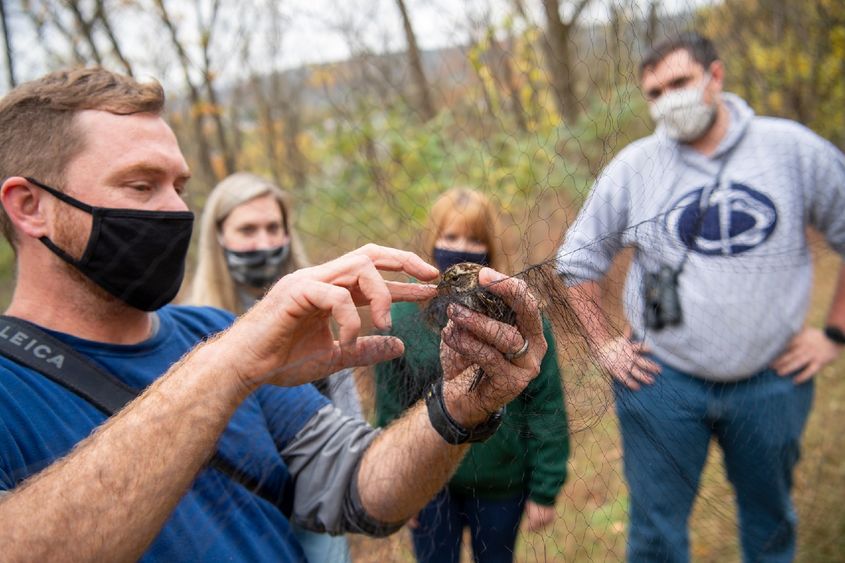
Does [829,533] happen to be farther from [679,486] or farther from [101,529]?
[101,529]

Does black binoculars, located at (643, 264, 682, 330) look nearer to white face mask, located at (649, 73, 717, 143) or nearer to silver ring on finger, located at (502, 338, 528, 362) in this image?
white face mask, located at (649, 73, 717, 143)

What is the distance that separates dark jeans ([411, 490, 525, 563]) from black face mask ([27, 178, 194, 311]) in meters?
0.91

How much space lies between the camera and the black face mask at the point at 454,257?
1427 millimetres

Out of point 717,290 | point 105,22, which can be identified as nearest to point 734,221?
point 717,290

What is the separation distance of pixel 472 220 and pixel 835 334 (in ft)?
6.54

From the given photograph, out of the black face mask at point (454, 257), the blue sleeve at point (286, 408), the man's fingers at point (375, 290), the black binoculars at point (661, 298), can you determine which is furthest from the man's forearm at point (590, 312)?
the blue sleeve at point (286, 408)

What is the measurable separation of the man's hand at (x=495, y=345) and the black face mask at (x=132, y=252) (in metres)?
0.75

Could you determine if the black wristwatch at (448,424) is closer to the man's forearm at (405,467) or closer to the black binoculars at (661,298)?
the man's forearm at (405,467)

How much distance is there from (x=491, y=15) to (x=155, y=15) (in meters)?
7.37

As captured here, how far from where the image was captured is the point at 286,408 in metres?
1.75

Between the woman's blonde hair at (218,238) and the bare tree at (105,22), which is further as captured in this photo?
the bare tree at (105,22)

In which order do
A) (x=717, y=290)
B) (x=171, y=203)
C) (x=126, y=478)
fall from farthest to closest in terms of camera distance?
(x=717, y=290) → (x=171, y=203) → (x=126, y=478)

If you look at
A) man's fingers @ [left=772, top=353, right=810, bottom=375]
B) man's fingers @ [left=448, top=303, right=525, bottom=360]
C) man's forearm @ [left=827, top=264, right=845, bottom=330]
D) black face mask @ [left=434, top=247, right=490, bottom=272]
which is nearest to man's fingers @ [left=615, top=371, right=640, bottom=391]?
man's fingers @ [left=448, top=303, right=525, bottom=360]

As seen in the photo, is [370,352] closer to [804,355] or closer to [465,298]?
[465,298]
